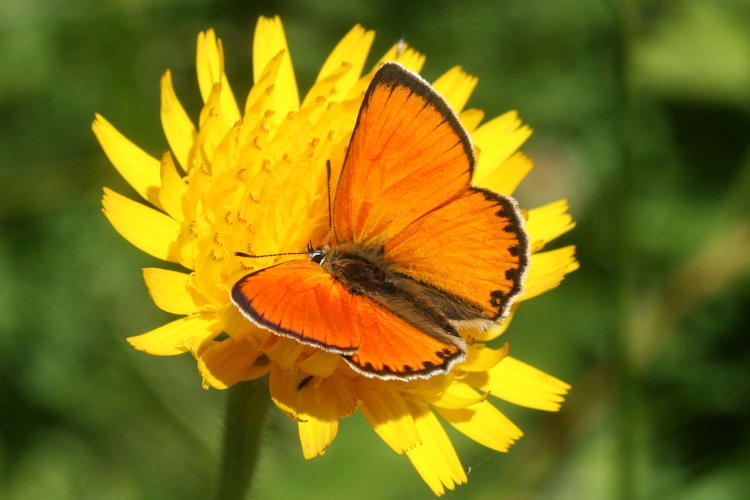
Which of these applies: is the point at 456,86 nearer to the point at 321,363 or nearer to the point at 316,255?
the point at 316,255

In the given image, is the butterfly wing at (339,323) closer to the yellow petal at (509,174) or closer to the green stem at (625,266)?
the yellow petal at (509,174)

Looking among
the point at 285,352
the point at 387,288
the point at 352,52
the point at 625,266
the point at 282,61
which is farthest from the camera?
the point at 625,266

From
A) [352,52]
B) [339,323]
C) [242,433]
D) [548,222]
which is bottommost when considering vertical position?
[242,433]

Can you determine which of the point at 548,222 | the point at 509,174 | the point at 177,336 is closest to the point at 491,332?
the point at 548,222

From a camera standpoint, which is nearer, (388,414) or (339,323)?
(339,323)

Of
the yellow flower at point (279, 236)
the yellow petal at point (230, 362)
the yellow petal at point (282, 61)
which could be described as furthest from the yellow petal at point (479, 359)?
the yellow petal at point (282, 61)

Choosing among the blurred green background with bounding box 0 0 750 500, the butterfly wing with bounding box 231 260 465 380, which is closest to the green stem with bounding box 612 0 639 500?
the blurred green background with bounding box 0 0 750 500
